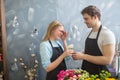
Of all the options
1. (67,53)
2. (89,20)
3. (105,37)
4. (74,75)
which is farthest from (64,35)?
(74,75)

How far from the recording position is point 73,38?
2375 mm

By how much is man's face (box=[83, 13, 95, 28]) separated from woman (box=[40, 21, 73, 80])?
24 cm

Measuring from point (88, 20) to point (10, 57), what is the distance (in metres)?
0.97

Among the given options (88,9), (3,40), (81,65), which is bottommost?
(81,65)

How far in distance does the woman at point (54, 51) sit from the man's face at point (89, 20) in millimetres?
244

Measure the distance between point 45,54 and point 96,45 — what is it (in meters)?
0.51

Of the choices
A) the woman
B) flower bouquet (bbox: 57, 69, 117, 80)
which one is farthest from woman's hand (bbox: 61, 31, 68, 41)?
flower bouquet (bbox: 57, 69, 117, 80)

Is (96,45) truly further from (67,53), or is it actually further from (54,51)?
(54,51)

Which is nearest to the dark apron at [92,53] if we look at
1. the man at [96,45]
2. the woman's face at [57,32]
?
the man at [96,45]

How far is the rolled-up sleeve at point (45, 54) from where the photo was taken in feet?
7.52

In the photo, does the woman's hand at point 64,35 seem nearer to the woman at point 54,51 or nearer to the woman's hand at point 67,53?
the woman at point 54,51

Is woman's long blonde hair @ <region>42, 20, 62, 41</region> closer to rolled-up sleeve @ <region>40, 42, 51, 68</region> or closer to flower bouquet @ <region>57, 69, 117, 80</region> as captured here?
rolled-up sleeve @ <region>40, 42, 51, 68</region>

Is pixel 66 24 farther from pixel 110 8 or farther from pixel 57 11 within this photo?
pixel 110 8

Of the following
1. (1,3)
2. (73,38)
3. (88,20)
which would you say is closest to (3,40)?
(1,3)
